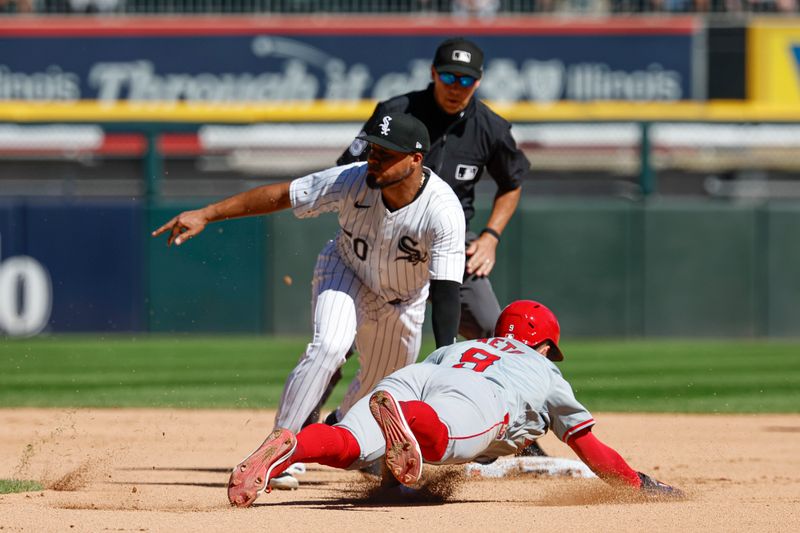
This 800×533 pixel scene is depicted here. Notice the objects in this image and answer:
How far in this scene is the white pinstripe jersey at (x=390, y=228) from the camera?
509cm

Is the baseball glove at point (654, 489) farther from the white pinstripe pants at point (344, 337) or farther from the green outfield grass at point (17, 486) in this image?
the green outfield grass at point (17, 486)

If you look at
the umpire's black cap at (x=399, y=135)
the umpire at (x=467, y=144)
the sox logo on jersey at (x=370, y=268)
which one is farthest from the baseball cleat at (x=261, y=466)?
the umpire at (x=467, y=144)

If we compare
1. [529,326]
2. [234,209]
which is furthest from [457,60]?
[529,326]

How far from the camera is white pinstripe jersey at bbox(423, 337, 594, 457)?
462cm

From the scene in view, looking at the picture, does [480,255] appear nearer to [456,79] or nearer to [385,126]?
[456,79]

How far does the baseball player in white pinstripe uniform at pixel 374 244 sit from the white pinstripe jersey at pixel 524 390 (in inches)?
14.2

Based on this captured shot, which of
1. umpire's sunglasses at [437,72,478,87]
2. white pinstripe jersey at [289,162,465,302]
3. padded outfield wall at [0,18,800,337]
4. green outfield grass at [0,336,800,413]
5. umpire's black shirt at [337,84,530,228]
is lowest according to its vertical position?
green outfield grass at [0,336,800,413]

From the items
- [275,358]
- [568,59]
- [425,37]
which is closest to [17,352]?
[275,358]

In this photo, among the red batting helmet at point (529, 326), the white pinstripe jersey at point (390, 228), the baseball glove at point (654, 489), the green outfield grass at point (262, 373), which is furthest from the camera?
the green outfield grass at point (262, 373)

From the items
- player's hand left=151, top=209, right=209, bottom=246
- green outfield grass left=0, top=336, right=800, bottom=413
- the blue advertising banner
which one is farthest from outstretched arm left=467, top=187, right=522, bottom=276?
the blue advertising banner

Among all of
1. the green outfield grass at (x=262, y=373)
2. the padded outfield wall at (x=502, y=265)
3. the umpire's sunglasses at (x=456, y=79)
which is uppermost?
the umpire's sunglasses at (x=456, y=79)

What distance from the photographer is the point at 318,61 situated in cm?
1592

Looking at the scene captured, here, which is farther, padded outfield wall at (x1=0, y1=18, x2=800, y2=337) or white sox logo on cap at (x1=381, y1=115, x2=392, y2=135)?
padded outfield wall at (x1=0, y1=18, x2=800, y2=337)

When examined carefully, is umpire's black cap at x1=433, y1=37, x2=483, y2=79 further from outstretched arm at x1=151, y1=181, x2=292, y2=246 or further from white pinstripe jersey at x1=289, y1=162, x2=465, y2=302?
outstretched arm at x1=151, y1=181, x2=292, y2=246
